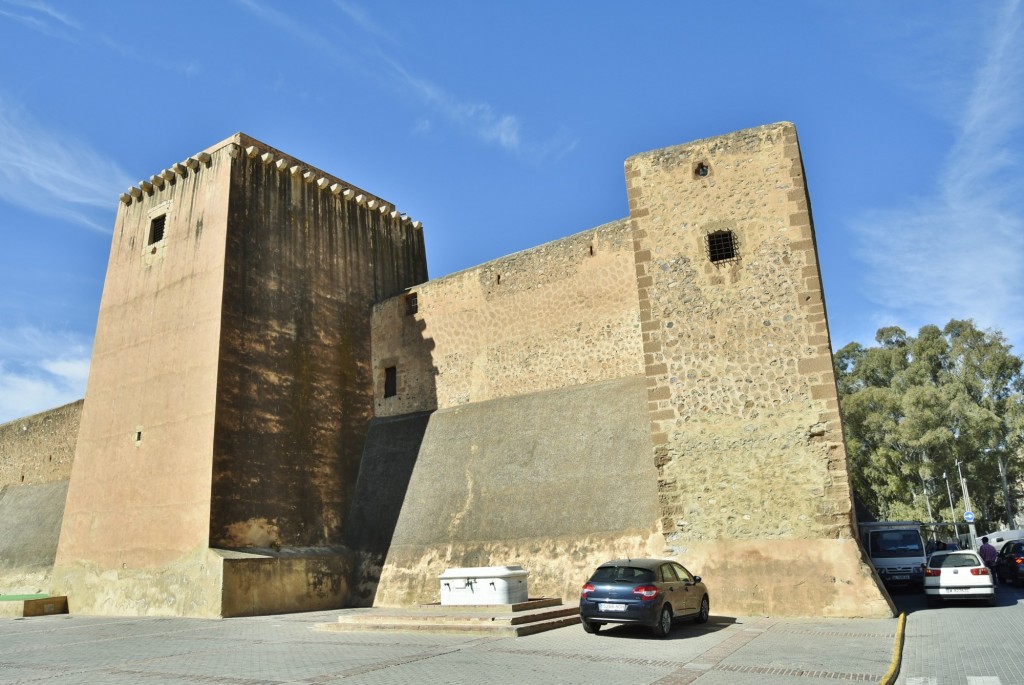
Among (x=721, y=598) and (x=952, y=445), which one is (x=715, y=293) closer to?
(x=721, y=598)

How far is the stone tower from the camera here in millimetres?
15305

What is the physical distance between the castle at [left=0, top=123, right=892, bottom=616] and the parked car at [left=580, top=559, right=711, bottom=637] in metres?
1.90

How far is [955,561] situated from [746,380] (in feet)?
17.4

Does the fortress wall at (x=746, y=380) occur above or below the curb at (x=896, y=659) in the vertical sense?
above

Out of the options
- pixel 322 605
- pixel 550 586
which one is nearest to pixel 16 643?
pixel 322 605

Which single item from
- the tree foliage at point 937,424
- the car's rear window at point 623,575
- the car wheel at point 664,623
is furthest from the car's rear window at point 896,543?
the tree foliage at point 937,424

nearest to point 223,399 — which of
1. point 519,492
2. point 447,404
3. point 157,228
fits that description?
point 447,404

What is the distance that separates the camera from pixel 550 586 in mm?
14055

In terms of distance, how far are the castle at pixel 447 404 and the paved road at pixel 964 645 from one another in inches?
49.2

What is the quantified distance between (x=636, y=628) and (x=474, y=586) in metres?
2.79

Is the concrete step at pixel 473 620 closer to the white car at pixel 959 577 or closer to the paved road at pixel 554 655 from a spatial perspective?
the paved road at pixel 554 655

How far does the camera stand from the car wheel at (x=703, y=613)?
11.3m

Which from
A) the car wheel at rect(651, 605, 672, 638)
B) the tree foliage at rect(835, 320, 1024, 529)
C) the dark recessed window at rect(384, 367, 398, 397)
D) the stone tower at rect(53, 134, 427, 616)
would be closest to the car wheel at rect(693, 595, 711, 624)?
the car wheel at rect(651, 605, 672, 638)

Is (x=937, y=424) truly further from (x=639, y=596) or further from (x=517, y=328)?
(x=639, y=596)
